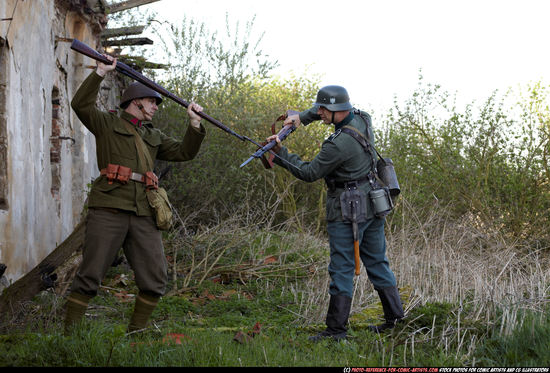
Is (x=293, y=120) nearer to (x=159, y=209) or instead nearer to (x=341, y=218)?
(x=341, y=218)

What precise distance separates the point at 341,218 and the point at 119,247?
1773 mm

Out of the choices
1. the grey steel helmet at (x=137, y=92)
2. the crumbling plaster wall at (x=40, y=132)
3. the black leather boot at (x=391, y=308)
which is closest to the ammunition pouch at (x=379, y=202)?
the black leather boot at (x=391, y=308)

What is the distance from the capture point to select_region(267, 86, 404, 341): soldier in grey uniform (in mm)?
4684

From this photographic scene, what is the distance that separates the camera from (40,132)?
734 cm

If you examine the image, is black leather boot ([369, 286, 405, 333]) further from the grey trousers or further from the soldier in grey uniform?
the grey trousers

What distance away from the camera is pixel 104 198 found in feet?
14.4

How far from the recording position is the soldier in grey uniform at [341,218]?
468 cm

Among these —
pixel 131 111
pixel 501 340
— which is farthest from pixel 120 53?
pixel 501 340

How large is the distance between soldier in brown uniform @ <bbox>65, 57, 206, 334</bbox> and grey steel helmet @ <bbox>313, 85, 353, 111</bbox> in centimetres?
108

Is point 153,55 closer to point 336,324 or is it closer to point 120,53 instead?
point 120,53

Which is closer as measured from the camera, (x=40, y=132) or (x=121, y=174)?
(x=121, y=174)

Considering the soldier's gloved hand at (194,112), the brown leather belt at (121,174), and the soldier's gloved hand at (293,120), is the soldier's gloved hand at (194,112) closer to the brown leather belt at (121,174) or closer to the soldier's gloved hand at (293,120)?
the brown leather belt at (121,174)

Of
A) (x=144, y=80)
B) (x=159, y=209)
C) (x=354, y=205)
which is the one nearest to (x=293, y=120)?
(x=354, y=205)

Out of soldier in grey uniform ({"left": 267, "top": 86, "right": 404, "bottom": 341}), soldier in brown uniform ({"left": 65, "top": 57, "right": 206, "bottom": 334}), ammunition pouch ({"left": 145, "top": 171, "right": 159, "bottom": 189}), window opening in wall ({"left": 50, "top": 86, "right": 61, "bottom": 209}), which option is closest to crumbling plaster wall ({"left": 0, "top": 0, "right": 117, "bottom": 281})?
window opening in wall ({"left": 50, "top": 86, "right": 61, "bottom": 209})
